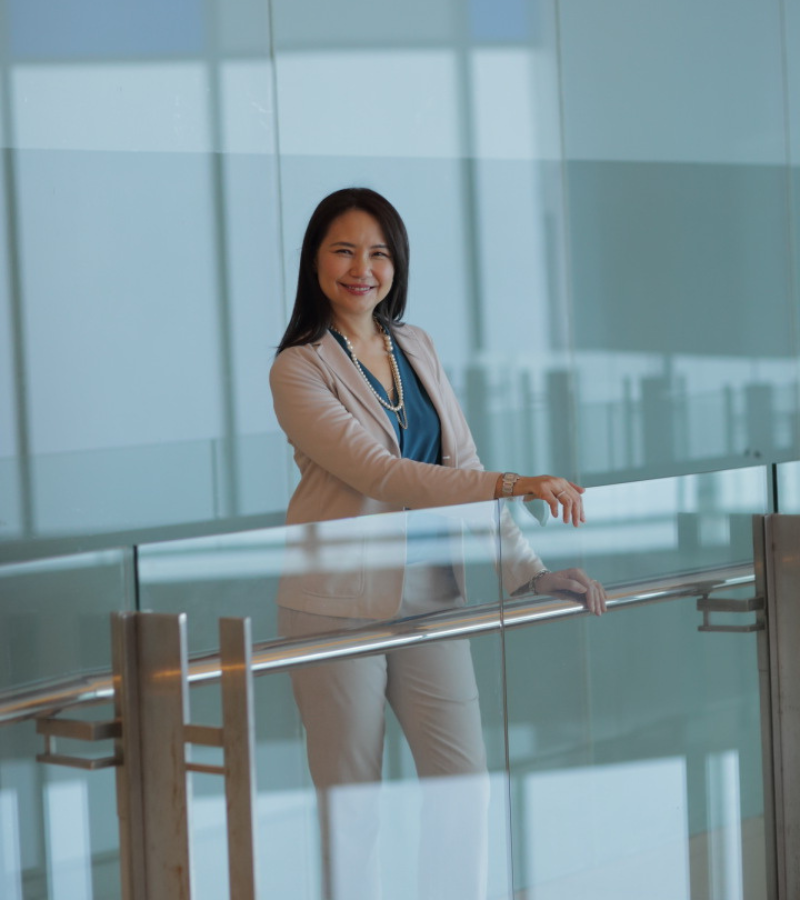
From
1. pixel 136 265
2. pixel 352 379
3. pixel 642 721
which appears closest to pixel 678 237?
pixel 136 265

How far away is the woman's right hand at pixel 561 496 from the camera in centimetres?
235

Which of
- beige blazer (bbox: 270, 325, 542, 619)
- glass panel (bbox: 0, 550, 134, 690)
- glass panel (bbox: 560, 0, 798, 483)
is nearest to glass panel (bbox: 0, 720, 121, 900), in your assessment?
glass panel (bbox: 0, 550, 134, 690)

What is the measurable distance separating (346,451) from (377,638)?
51cm

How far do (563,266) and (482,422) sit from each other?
0.77 meters

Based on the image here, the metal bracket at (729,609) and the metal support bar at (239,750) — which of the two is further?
the metal bracket at (729,609)

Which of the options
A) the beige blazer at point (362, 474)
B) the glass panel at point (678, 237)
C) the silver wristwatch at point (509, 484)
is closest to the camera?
the beige blazer at point (362, 474)

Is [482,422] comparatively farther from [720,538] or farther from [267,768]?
[267,768]

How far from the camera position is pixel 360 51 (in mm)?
4980

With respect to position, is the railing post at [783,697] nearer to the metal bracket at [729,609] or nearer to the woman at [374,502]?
the metal bracket at [729,609]

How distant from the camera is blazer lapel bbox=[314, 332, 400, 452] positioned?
271 cm

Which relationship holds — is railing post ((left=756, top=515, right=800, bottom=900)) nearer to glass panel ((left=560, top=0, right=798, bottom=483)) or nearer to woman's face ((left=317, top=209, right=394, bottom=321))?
woman's face ((left=317, top=209, right=394, bottom=321))

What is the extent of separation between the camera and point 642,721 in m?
2.64

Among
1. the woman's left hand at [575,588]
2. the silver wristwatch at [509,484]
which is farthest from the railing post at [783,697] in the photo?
the silver wristwatch at [509,484]

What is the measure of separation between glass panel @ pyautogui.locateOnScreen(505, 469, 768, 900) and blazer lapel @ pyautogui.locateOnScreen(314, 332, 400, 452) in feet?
1.61
